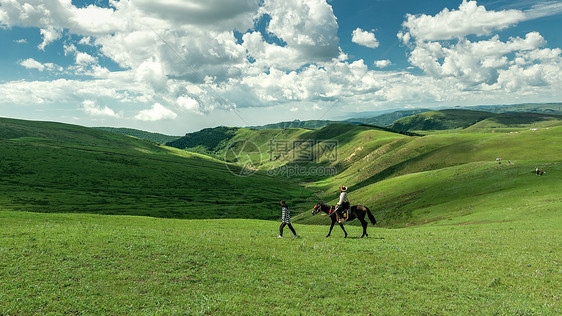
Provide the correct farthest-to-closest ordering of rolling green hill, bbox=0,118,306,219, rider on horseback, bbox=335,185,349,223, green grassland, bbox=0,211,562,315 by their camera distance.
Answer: rolling green hill, bbox=0,118,306,219, rider on horseback, bbox=335,185,349,223, green grassland, bbox=0,211,562,315

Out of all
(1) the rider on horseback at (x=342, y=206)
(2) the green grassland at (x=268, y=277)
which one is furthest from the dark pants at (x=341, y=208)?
(2) the green grassland at (x=268, y=277)

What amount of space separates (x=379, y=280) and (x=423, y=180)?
85.6 meters

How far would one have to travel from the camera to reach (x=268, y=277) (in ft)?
58.2

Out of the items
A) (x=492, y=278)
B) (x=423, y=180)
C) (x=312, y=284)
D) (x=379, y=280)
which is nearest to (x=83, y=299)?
(x=312, y=284)

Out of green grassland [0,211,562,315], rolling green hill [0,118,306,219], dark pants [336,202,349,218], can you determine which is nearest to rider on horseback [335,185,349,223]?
dark pants [336,202,349,218]

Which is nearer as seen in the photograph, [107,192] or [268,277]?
[268,277]

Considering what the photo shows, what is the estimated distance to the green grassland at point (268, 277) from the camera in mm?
13977

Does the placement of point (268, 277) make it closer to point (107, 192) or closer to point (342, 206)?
point (342, 206)

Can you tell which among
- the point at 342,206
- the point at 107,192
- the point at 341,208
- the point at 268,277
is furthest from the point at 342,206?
the point at 107,192

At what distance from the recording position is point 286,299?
48.5 feet

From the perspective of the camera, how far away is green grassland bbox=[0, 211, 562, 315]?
14.0 metres

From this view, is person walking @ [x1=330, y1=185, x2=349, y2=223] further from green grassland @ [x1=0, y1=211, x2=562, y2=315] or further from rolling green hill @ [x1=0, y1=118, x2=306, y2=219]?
rolling green hill @ [x1=0, y1=118, x2=306, y2=219]

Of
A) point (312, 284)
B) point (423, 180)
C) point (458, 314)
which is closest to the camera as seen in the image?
point (458, 314)

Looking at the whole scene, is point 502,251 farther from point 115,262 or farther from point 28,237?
point 28,237
